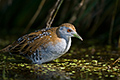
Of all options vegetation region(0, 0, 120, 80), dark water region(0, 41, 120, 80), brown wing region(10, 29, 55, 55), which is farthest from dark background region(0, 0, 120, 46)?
dark water region(0, 41, 120, 80)

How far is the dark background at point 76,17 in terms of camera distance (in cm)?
596

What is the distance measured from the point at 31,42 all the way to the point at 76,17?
1.77 meters

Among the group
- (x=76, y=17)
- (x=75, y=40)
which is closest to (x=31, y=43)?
(x=76, y=17)

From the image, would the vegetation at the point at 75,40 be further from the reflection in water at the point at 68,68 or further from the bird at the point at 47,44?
the bird at the point at 47,44

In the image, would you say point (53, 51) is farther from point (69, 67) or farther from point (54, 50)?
point (69, 67)

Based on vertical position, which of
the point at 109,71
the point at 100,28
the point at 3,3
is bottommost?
the point at 109,71

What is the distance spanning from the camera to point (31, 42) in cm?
479

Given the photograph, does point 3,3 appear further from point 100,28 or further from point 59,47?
point 59,47

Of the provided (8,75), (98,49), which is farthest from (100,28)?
(8,75)

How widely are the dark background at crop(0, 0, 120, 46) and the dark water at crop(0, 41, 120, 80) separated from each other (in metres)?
0.83

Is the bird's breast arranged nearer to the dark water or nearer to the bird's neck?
the bird's neck

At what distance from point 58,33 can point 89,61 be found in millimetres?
933

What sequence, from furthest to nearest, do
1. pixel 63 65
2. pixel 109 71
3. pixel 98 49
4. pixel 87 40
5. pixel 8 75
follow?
pixel 87 40, pixel 98 49, pixel 63 65, pixel 109 71, pixel 8 75

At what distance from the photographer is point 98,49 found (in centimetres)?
612
